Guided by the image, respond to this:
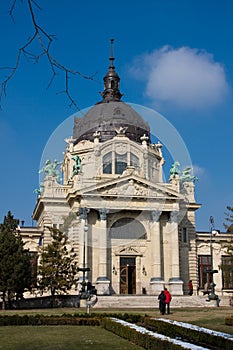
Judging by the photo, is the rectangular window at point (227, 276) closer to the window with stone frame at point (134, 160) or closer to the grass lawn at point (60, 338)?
the window with stone frame at point (134, 160)

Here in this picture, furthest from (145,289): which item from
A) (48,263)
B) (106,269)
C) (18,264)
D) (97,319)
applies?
(97,319)

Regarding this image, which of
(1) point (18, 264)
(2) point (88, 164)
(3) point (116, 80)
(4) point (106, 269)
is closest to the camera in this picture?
(1) point (18, 264)

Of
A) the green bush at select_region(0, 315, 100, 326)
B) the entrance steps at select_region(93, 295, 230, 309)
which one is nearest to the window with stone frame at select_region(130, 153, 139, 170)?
the entrance steps at select_region(93, 295, 230, 309)

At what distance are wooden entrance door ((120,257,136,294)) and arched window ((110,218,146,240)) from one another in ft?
8.15

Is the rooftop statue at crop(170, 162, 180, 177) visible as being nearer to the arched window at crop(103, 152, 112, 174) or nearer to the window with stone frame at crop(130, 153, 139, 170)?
the window with stone frame at crop(130, 153, 139, 170)

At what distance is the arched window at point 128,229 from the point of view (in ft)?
187

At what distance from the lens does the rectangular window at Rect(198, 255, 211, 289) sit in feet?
204

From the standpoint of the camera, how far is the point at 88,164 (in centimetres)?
6431

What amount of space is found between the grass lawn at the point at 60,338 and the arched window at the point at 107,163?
128ft

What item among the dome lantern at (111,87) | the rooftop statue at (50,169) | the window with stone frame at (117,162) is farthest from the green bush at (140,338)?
the dome lantern at (111,87)

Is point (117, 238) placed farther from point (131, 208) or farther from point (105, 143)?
point (105, 143)

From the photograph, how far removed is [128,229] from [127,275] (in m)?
4.95

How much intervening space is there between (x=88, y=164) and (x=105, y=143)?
3.48 metres

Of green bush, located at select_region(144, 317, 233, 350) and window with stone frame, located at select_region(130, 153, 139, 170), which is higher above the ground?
window with stone frame, located at select_region(130, 153, 139, 170)
